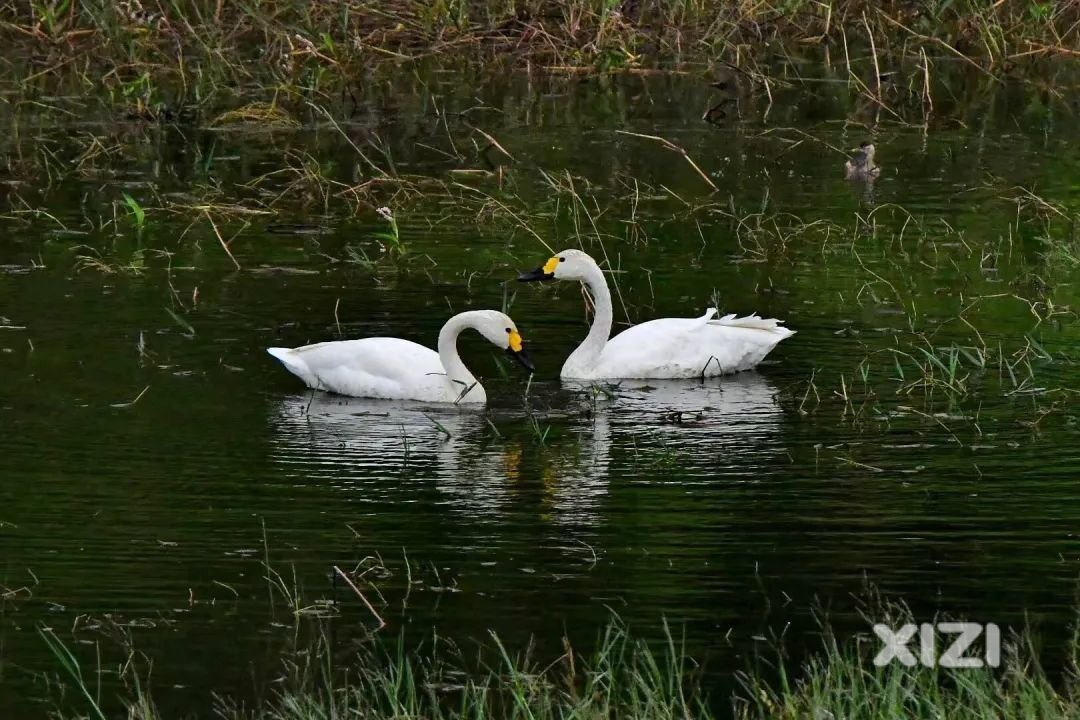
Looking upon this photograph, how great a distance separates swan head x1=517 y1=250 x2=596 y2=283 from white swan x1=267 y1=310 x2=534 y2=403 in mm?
917

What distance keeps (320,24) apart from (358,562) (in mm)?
13646

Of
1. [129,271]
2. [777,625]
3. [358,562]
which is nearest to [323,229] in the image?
[129,271]

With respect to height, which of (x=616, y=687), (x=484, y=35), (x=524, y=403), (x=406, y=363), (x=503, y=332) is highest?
(x=484, y=35)

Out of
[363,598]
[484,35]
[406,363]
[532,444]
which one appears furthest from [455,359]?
[484,35]

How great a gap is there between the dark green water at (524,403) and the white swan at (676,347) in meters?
0.15

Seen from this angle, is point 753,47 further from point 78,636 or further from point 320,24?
point 78,636

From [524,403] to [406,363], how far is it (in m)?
0.63

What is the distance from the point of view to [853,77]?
63.8 ft

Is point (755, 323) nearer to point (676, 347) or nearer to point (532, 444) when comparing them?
point (676, 347)

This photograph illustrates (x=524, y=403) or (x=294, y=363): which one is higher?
(x=294, y=363)

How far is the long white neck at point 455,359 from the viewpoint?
11.2 m

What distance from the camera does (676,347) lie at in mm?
11758

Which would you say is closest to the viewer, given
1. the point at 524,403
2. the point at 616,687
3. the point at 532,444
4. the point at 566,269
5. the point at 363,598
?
the point at 616,687

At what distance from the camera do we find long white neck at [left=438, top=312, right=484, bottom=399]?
11227mm
